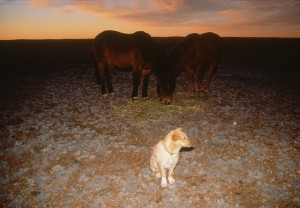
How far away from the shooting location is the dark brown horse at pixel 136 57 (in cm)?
798

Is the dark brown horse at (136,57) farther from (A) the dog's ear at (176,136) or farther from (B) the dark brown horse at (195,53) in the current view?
(A) the dog's ear at (176,136)

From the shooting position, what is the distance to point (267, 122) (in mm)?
7031

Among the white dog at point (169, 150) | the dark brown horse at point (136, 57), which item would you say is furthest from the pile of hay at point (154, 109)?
the white dog at point (169, 150)

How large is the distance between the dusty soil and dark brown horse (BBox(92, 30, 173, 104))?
2.50 ft

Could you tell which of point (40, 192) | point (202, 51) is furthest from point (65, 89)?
point (40, 192)

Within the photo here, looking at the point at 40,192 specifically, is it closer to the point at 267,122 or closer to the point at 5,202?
the point at 5,202

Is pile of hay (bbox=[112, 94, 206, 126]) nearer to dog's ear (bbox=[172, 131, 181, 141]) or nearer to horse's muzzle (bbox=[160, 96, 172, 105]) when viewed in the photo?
horse's muzzle (bbox=[160, 96, 172, 105])

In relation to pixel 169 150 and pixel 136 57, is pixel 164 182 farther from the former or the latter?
pixel 136 57

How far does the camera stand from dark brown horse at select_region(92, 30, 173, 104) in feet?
26.2

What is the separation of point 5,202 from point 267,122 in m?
6.52

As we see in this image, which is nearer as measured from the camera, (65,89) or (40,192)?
(40,192)

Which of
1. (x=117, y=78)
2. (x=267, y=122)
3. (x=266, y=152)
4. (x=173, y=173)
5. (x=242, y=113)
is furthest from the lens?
(x=117, y=78)

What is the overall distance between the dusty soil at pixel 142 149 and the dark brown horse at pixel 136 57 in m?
0.76

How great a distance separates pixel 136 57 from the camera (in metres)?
8.23
